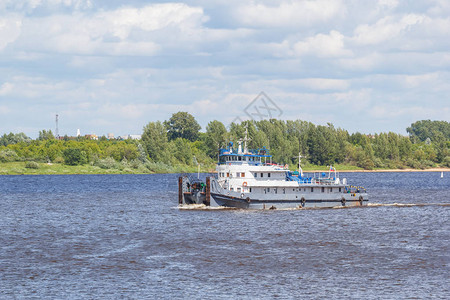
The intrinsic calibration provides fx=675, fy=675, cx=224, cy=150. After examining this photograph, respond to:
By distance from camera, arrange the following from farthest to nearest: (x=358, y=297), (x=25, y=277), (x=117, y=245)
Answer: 1. (x=117, y=245)
2. (x=25, y=277)
3. (x=358, y=297)

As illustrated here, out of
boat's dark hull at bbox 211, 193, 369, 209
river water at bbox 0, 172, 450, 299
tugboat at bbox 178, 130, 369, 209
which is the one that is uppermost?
tugboat at bbox 178, 130, 369, 209

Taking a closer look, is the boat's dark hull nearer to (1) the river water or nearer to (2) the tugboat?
(2) the tugboat

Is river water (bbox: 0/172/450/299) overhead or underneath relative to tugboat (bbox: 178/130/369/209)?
underneath

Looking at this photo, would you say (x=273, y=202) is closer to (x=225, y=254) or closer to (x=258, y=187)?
(x=258, y=187)

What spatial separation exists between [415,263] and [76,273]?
23.0 metres

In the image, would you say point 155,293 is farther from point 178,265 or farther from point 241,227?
point 241,227

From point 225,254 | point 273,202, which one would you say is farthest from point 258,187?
point 225,254

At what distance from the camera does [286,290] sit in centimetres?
3884

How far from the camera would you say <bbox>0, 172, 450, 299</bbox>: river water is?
39.1 m

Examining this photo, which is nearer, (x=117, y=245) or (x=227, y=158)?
(x=117, y=245)

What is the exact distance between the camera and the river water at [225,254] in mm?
39062

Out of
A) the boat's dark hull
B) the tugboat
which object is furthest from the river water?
the tugboat

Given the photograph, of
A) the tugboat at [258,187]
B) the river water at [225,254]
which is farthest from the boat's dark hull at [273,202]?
the river water at [225,254]

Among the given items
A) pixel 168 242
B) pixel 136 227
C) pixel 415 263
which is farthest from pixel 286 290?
pixel 136 227
